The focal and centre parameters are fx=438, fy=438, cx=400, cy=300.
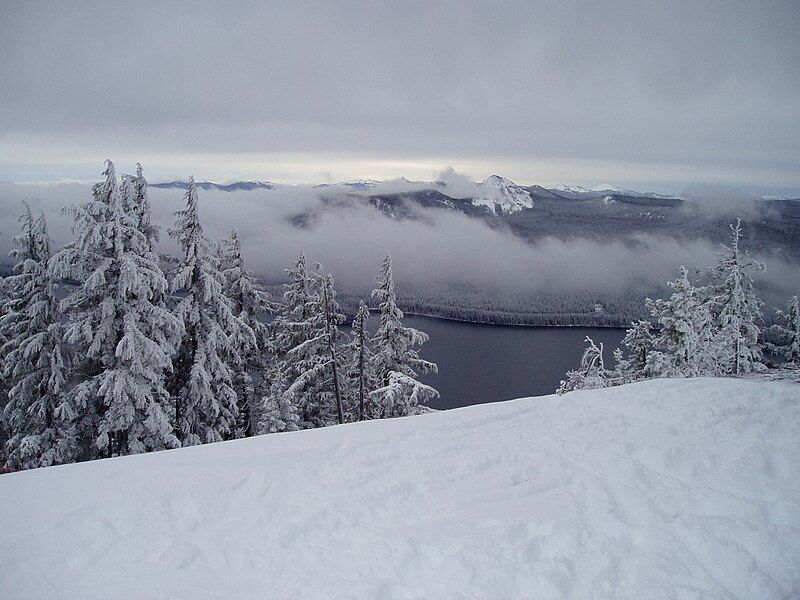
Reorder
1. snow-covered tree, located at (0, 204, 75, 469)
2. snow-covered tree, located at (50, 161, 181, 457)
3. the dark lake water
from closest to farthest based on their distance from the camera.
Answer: snow-covered tree, located at (50, 161, 181, 457)
snow-covered tree, located at (0, 204, 75, 469)
the dark lake water

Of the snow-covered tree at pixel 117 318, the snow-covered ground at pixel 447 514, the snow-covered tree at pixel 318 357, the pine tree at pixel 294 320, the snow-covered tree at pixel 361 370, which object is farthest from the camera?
the snow-covered tree at pixel 361 370

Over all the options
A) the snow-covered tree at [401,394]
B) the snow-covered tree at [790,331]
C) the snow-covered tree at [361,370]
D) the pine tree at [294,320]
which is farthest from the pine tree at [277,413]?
the snow-covered tree at [790,331]

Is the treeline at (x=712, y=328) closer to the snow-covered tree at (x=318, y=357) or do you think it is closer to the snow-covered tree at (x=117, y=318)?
the snow-covered tree at (x=318, y=357)

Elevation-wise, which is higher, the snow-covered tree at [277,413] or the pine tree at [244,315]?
the pine tree at [244,315]

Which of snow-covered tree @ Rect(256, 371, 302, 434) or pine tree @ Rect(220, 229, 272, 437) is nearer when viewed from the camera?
snow-covered tree @ Rect(256, 371, 302, 434)

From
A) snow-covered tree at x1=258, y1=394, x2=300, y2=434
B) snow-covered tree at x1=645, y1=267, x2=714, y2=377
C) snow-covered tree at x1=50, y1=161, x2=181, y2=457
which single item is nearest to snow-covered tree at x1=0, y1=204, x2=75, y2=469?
snow-covered tree at x1=50, y1=161, x2=181, y2=457

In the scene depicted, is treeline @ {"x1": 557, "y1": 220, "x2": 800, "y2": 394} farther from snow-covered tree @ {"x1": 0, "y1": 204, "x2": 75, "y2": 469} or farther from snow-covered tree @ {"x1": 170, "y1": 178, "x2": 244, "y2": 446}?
snow-covered tree @ {"x1": 0, "y1": 204, "x2": 75, "y2": 469}

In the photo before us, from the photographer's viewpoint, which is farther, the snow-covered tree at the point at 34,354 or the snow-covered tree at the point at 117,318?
the snow-covered tree at the point at 34,354

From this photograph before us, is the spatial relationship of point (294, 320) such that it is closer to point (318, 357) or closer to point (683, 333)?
point (318, 357)

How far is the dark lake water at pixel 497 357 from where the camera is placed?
52406 mm

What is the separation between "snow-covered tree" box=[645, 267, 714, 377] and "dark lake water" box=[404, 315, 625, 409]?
97.5 ft

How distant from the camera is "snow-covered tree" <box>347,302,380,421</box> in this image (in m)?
20.4

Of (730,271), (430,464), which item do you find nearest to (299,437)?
(430,464)

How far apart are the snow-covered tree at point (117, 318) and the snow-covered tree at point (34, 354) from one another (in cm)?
150
